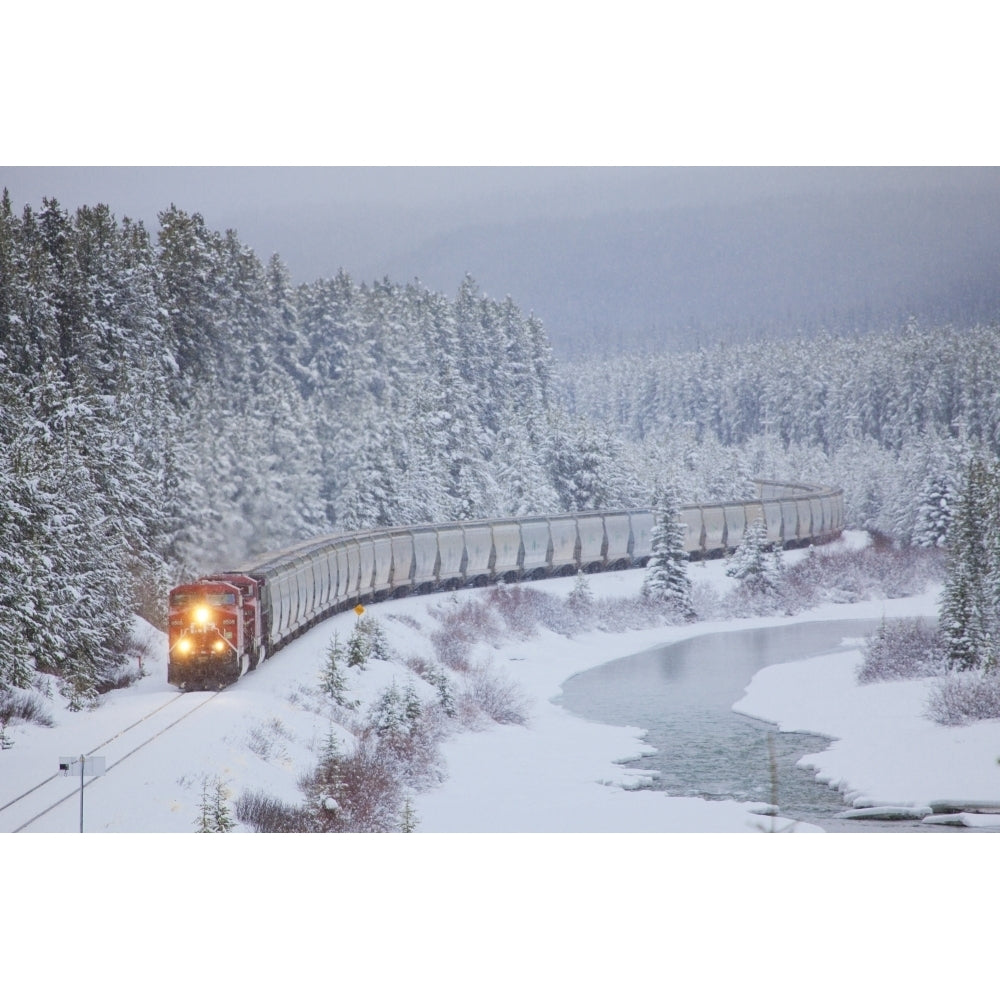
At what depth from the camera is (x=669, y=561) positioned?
23.1 m

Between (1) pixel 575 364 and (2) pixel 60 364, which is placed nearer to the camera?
(2) pixel 60 364

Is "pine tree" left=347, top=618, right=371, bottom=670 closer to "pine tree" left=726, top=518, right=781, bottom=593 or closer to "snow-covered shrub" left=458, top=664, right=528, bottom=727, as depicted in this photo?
"snow-covered shrub" left=458, top=664, right=528, bottom=727

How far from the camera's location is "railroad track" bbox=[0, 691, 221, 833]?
16844mm

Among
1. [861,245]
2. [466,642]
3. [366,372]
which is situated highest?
[861,245]

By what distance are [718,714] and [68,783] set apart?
432 inches

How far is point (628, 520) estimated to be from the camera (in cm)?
2389

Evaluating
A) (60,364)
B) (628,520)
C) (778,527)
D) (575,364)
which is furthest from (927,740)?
(60,364)

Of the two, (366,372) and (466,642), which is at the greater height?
(366,372)

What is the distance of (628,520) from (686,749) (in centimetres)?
497

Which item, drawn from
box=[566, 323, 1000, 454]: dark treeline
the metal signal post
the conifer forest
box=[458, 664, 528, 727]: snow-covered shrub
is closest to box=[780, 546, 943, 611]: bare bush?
the conifer forest

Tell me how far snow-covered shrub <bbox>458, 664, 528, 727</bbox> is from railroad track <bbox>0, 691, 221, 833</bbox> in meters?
4.59

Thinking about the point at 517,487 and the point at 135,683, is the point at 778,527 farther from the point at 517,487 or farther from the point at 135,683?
the point at 135,683

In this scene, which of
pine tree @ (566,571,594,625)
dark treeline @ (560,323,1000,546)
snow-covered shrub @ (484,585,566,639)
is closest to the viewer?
dark treeline @ (560,323,1000,546)

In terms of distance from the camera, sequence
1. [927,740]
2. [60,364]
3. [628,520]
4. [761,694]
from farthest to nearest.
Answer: [628,520], [761,694], [60,364], [927,740]
